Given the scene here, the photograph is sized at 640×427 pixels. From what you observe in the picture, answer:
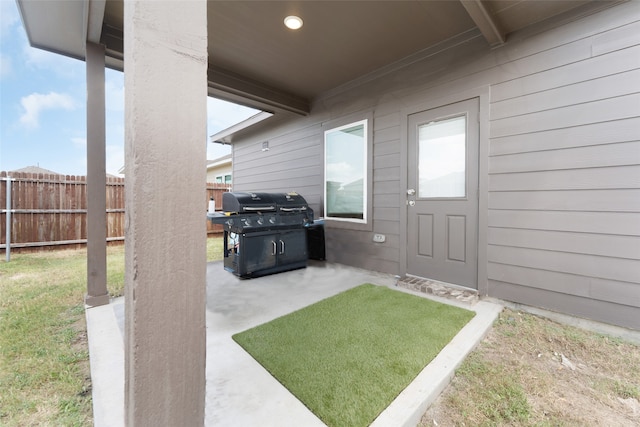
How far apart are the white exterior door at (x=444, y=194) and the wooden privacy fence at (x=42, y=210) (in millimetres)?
5294

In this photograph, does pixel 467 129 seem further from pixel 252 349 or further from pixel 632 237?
pixel 252 349

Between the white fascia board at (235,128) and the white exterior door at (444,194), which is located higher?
the white fascia board at (235,128)

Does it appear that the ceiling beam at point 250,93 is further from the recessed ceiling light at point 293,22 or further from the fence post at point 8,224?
the fence post at point 8,224

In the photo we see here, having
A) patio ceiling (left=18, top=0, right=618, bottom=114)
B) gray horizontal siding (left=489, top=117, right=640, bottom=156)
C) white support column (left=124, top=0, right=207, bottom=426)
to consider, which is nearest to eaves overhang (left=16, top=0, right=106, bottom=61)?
patio ceiling (left=18, top=0, right=618, bottom=114)

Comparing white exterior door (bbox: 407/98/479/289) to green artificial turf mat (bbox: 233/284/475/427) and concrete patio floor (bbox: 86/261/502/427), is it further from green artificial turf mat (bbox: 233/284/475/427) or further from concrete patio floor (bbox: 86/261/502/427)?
green artificial turf mat (bbox: 233/284/475/427)

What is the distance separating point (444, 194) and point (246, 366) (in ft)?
8.82

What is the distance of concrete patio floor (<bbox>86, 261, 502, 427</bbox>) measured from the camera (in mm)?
1281

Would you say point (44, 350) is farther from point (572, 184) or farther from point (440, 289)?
point (572, 184)

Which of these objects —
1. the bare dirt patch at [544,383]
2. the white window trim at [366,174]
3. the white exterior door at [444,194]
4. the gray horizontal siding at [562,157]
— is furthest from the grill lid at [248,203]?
the bare dirt patch at [544,383]

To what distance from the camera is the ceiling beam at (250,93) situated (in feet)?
12.2

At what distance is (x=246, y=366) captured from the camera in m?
1.66

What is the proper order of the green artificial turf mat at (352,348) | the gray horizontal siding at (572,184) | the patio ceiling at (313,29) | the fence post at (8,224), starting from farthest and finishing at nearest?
1. the fence post at (8,224)
2. the patio ceiling at (313,29)
3. the gray horizontal siding at (572,184)
4. the green artificial turf mat at (352,348)

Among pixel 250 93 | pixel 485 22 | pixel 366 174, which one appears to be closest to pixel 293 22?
pixel 250 93

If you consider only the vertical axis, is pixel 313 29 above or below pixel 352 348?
above
